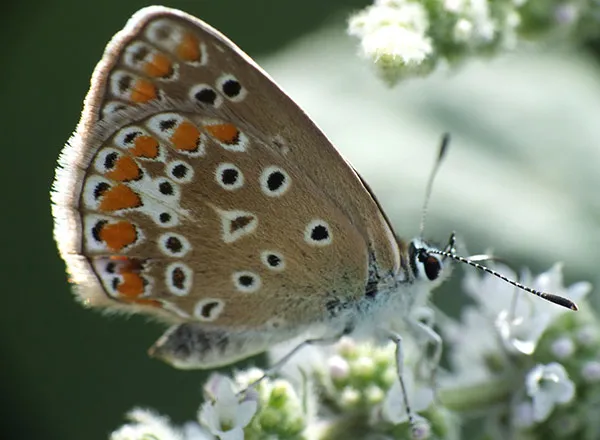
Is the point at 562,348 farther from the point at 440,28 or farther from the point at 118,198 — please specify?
the point at 118,198

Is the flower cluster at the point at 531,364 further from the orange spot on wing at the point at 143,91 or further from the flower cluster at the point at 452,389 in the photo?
the orange spot on wing at the point at 143,91

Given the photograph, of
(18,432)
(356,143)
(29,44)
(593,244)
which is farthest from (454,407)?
(29,44)

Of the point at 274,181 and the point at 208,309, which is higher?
the point at 274,181

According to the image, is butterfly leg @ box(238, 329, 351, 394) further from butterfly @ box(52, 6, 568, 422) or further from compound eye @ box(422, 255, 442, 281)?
compound eye @ box(422, 255, 442, 281)

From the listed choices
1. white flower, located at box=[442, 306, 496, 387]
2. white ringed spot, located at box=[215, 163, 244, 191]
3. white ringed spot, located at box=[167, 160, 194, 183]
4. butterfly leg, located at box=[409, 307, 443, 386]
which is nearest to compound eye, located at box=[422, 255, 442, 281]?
butterfly leg, located at box=[409, 307, 443, 386]

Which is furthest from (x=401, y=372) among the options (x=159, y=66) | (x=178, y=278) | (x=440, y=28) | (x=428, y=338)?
(x=159, y=66)

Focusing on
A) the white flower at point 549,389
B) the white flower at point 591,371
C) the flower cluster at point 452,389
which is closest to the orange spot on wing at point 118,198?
the flower cluster at point 452,389

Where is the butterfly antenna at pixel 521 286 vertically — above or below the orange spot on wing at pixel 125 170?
above
